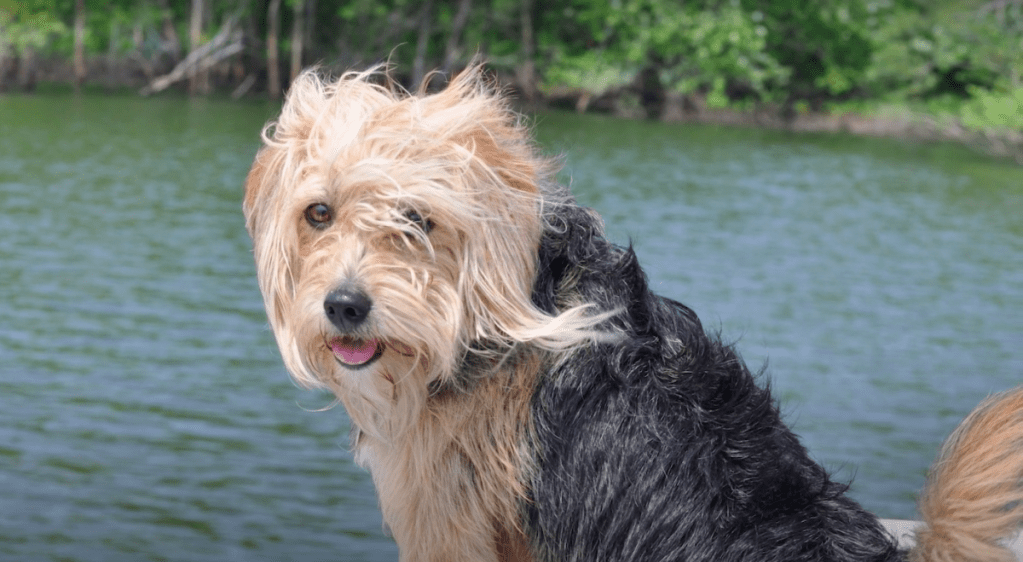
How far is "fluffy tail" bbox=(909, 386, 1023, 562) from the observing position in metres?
2.34

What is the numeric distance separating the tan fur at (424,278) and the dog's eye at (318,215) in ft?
0.06

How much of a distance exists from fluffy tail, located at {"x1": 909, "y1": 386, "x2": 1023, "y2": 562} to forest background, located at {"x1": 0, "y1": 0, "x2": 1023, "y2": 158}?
94.6 feet

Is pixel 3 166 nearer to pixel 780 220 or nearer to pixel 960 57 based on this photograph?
pixel 780 220

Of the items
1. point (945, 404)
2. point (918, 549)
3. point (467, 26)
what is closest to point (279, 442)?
point (945, 404)

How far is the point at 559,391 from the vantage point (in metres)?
2.64

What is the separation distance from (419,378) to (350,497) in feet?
13.9

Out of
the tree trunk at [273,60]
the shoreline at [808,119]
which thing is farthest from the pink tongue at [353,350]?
the tree trunk at [273,60]

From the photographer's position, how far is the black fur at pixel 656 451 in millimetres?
2473

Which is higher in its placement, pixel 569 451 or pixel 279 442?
pixel 569 451

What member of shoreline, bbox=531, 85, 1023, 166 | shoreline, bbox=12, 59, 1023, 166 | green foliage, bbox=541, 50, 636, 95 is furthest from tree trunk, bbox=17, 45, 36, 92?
green foliage, bbox=541, 50, 636, 95

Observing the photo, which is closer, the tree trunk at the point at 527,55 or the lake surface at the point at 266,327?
the lake surface at the point at 266,327

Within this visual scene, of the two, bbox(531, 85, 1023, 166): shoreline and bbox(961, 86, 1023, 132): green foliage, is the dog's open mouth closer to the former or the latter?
bbox(531, 85, 1023, 166): shoreline

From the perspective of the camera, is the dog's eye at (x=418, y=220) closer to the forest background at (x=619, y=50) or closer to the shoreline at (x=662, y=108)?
the shoreline at (x=662, y=108)

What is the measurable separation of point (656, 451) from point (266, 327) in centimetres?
157
